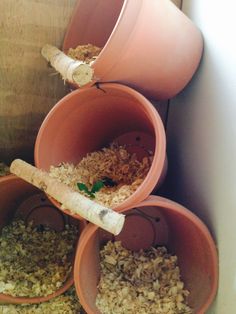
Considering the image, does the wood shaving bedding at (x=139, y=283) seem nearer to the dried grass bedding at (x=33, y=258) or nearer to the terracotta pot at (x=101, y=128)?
the dried grass bedding at (x=33, y=258)

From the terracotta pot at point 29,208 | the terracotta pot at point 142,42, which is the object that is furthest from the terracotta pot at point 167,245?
the terracotta pot at point 142,42

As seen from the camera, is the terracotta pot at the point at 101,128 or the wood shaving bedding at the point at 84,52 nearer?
the terracotta pot at the point at 101,128

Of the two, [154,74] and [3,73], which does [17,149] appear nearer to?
[3,73]

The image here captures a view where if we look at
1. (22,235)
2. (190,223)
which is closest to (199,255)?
(190,223)

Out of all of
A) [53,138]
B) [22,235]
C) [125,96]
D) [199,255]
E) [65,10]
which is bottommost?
[22,235]

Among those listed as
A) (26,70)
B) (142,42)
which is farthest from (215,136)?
(26,70)

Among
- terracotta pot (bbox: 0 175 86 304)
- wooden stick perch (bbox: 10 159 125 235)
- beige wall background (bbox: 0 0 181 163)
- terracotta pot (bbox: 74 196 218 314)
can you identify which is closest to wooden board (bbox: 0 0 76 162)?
beige wall background (bbox: 0 0 181 163)
